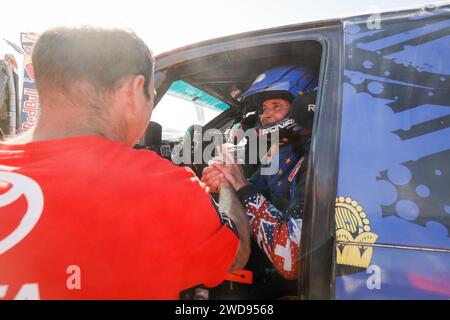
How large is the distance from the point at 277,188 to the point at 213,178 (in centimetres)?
44

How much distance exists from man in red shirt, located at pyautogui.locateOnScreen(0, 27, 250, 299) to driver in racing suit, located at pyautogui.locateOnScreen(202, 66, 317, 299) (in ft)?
1.61

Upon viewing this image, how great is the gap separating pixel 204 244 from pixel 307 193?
0.58 metres

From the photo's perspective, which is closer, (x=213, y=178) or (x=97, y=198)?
(x=97, y=198)

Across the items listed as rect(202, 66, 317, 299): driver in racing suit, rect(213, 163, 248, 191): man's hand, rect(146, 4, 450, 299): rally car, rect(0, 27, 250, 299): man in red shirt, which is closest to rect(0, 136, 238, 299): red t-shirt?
rect(0, 27, 250, 299): man in red shirt

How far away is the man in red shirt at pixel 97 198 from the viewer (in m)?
0.88

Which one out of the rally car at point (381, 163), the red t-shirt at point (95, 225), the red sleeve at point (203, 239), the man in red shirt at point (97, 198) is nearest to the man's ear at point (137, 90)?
the man in red shirt at point (97, 198)

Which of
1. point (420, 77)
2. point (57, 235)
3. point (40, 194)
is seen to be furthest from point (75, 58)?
point (420, 77)

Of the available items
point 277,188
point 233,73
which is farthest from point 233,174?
point 233,73

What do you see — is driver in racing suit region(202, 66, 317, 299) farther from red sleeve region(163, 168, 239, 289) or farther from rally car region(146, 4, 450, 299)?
red sleeve region(163, 168, 239, 289)

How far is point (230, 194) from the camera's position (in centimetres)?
173

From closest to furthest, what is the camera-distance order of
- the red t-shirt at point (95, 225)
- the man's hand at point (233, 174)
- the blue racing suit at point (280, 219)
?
the red t-shirt at point (95, 225) < the blue racing suit at point (280, 219) < the man's hand at point (233, 174)

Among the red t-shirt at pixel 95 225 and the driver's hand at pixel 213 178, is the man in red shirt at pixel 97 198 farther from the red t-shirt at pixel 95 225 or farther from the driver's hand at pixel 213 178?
the driver's hand at pixel 213 178

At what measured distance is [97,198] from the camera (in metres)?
0.92

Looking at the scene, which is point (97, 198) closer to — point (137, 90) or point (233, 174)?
point (137, 90)
